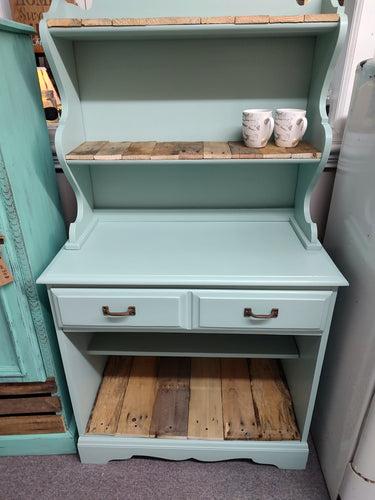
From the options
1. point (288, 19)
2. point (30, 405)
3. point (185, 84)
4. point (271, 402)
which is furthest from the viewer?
point (271, 402)

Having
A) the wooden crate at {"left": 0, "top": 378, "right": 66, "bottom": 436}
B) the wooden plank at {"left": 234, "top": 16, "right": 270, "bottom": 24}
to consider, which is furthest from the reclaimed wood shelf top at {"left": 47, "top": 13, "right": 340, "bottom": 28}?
the wooden crate at {"left": 0, "top": 378, "right": 66, "bottom": 436}

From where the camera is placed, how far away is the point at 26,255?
1.17m

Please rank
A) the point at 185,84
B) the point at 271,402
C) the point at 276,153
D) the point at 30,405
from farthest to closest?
the point at 271,402 < the point at 30,405 < the point at 185,84 < the point at 276,153

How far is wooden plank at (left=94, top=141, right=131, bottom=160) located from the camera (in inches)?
45.1

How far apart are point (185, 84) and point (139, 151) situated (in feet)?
1.05

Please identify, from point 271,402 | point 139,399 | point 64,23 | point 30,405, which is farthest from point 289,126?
point 30,405

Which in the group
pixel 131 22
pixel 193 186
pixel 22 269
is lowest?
pixel 22 269

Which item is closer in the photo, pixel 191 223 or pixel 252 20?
pixel 252 20

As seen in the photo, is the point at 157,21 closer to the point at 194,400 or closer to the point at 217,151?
the point at 217,151

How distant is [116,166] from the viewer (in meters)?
1.41

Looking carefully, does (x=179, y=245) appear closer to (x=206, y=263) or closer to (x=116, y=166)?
(x=206, y=263)

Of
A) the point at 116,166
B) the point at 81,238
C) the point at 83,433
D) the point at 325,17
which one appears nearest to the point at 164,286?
the point at 81,238

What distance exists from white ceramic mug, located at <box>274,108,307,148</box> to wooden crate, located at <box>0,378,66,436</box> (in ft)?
3.83

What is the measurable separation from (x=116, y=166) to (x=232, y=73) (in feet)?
1.74
